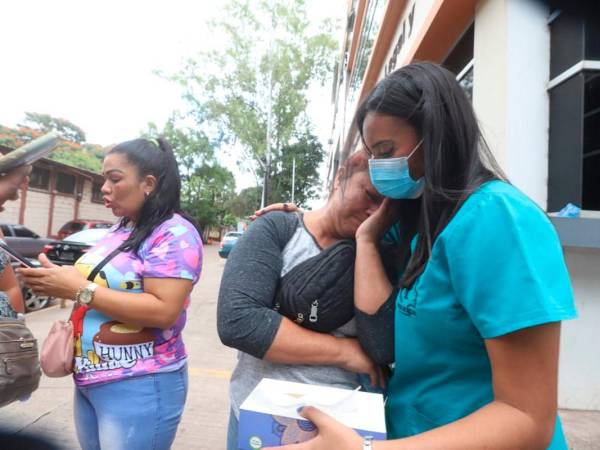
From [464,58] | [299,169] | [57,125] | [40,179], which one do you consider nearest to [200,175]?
[299,169]

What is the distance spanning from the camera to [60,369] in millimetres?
1739

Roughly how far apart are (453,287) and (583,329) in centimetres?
354

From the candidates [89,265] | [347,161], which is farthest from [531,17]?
[89,265]

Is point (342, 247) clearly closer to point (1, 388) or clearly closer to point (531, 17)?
point (1, 388)

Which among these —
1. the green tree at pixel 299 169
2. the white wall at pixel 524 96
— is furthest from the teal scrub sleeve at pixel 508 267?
the green tree at pixel 299 169

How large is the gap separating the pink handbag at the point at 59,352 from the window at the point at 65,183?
69.6 feet

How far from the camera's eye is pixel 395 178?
1.18 meters

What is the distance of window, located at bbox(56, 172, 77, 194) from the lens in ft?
66.6

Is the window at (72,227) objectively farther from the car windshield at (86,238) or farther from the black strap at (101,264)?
the black strap at (101,264)

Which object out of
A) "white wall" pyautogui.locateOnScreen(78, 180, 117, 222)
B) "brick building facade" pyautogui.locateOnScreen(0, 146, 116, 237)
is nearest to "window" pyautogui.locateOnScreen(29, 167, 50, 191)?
"brick building facade" pyautogui.locateOnScreen(0, 146, 116, 237)

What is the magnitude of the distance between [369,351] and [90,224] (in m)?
17.4

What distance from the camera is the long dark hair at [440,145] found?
3.42ft

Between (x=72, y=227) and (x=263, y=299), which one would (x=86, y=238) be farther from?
(x=72, y=227)

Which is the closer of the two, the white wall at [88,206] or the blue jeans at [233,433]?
the blue jeans at [233,433]
